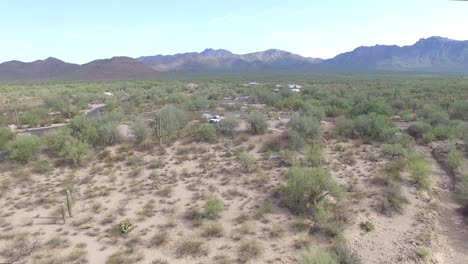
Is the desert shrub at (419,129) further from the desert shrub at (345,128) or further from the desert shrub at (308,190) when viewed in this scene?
the desert shrub at (308,190)

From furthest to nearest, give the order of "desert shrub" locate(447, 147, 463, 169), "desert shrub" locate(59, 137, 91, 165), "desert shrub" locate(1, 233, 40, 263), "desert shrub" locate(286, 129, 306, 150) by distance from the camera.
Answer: "desert shrub" locate(286, 129, 306, 150), "desert shrub" locate(59, 137, 91, 165), "desert shrub" locate(447, 147, 463, 169), "desert shrub" locate(1, 233, 40, 263)

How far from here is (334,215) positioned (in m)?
16.7

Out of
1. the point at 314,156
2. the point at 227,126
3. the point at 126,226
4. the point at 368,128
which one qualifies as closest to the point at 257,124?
the point at 227,126

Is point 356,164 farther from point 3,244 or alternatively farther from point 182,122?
point 3,244

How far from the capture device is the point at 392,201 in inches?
708

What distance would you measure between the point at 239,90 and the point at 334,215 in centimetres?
5424

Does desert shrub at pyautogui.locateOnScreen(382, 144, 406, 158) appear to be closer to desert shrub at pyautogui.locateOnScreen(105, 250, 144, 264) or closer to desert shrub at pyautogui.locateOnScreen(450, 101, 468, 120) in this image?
desert shrub at pyautogui.locateOnScreen(450, 101, 468, 120)

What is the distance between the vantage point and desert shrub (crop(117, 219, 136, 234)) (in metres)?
15.6

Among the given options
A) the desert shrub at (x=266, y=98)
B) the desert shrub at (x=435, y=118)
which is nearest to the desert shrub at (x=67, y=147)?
the desert shrub at (x=266, y=98)

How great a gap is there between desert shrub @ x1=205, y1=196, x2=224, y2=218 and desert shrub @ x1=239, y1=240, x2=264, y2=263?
2.69m

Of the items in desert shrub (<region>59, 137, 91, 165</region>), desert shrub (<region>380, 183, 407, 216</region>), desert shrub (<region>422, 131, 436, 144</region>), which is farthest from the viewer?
desert shrub (<region>422, 131, 436, 144</region>)

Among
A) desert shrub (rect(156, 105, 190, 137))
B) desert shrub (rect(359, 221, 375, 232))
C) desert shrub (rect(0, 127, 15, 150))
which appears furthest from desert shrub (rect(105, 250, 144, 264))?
desert shrub (rect(0, 127, 15, 150))

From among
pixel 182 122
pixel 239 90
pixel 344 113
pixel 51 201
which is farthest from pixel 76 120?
pixel 239 90

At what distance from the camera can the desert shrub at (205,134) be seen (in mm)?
27619
